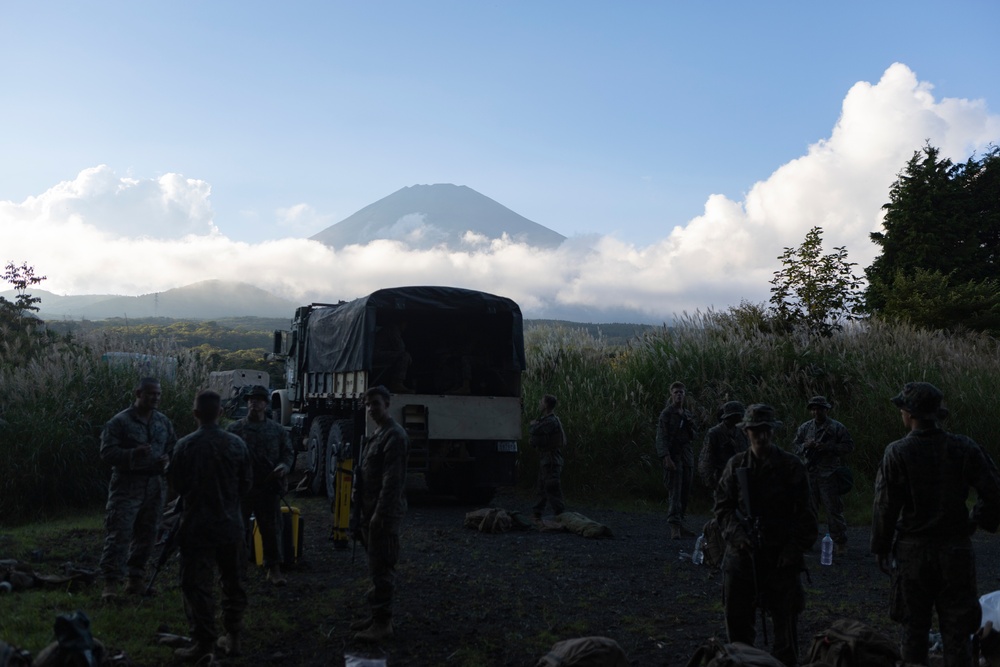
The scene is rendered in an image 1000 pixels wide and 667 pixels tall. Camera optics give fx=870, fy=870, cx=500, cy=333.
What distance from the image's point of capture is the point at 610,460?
15.8 meters

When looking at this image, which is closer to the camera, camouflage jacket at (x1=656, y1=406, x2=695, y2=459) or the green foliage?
camouflage jacket at (x1=656, y1=406, x2=695, y2=459)

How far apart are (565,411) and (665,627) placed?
958cm

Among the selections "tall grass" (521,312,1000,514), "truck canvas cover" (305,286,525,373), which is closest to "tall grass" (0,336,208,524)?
"truck canvas cover" (305,286,525,373)

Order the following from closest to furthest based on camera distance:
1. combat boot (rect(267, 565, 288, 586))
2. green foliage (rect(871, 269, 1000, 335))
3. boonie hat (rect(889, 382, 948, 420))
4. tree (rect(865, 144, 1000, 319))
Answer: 1. boonie hat (rect(889, 382, 948, 420))
2. combat boot (rect(267, 565, 288, 586))
3. green foliage (rect(871, 269, 1000, 335))
4. tree (rect(865, 144, 1000, 319))

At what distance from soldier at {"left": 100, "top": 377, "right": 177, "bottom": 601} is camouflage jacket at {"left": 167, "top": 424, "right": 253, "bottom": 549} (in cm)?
180

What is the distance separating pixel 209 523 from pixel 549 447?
678 centimetres

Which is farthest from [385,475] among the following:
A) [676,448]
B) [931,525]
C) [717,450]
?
[676,448]

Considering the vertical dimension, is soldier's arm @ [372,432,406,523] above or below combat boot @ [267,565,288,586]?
above

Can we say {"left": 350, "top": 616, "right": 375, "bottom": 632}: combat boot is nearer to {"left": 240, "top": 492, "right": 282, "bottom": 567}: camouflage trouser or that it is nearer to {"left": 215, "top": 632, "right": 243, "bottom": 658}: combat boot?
{"left": 215, "top": 632, "right": 243, "bottom": 658}: combat boot

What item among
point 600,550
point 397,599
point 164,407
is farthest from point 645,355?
point 397,599

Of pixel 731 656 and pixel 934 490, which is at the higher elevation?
pixel 934 490

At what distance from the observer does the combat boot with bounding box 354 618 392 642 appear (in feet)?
20.3

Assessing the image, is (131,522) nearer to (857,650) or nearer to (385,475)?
(385,475)

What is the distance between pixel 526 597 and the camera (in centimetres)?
785
